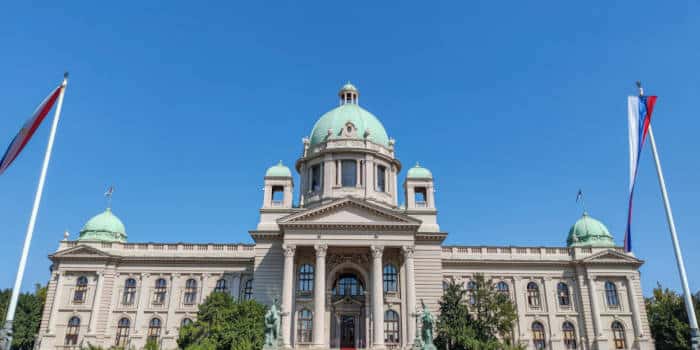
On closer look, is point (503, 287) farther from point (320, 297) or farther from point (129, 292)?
point (129, 292)

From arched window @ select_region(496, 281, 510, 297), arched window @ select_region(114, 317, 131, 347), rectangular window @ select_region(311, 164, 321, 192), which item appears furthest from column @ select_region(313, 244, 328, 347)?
arched window @ select_region(114, 317, 131, 347)

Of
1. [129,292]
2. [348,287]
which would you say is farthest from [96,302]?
[348,287]

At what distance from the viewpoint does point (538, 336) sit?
160ft

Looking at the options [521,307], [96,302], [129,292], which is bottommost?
[521,307]

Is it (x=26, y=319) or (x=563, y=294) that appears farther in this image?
(x=26, y=319)

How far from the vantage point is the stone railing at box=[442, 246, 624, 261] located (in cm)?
5141

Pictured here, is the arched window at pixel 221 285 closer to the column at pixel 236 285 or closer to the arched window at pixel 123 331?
the column at pixel 236 285

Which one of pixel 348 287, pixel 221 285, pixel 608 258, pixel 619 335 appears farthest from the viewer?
pixel 221 285

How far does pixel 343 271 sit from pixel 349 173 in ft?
34.5

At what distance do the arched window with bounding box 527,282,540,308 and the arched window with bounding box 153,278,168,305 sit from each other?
118ft

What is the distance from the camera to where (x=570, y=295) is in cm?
5016

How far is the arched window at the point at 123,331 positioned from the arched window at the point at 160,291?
3089 mm

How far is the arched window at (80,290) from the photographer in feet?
161

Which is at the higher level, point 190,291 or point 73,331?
point 190,291
